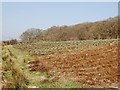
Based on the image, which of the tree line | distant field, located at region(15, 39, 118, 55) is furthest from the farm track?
the tree line

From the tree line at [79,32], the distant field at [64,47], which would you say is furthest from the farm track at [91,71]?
the tree line at [79,32]

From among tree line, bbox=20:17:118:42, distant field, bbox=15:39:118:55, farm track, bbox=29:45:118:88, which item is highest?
tree line, bbox=20:17:118:42

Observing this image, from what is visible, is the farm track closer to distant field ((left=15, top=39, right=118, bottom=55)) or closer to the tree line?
distant field ((left=15, top=39, right=118, bottom=55))

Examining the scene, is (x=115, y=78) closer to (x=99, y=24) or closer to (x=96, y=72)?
(x=96, y=72)

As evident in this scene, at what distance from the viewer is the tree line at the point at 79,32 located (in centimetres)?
2333

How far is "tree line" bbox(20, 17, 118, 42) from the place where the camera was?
2333 cm

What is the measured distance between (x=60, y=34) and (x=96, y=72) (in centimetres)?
1837

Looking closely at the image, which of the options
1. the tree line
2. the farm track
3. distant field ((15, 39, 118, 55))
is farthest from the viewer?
the tree line

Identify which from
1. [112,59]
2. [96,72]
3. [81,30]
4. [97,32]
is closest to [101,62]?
[112,59]

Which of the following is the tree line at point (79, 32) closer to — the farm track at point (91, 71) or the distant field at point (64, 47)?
the distant field at point (64, 47)

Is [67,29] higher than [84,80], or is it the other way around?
[67,29]

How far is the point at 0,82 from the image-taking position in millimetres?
7078

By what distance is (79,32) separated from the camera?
26.5 metres

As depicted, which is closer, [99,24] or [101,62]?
[101,62]
